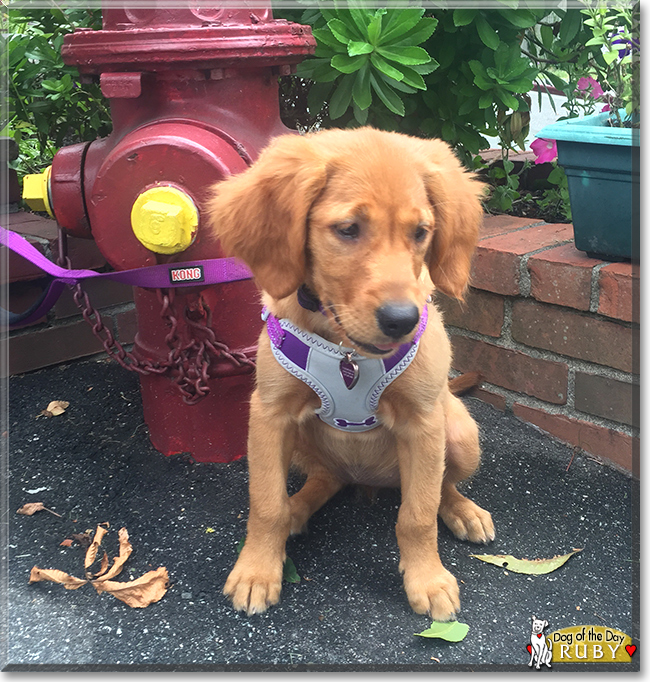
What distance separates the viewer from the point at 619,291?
2613mm

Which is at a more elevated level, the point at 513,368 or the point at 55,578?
the point at 513,368

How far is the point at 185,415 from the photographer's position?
9.03 ft

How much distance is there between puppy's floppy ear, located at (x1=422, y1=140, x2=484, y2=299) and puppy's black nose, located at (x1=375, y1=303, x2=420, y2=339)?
13.6 inches

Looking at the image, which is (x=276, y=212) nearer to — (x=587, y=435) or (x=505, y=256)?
(x=505, y=256)

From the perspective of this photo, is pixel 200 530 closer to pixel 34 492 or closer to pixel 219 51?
pixel 34 492

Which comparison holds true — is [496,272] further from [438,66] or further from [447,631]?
[447,631]

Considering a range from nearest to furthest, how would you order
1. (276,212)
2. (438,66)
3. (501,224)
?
(276,212), (438,66), (501,224)

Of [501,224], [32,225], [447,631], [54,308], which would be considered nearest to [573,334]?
[501,224]

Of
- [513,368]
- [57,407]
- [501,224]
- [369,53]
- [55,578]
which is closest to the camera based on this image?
[55,578]

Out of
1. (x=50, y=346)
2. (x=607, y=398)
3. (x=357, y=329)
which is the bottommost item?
(x=607, y=398)

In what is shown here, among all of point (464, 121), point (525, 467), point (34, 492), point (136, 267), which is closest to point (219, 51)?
point (136, 267)

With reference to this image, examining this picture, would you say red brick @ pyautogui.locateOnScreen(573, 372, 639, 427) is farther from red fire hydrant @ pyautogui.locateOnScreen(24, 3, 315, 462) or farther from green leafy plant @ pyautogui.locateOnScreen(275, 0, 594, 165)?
red fire hydrant @ pyautogui.locateOnScreen(24, 3, 315, 462)

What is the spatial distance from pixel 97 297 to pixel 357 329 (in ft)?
7.18

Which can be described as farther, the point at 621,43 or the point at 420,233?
the point at 621,43
